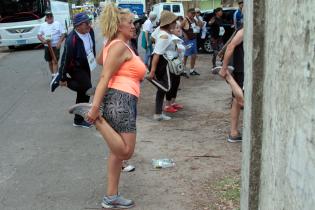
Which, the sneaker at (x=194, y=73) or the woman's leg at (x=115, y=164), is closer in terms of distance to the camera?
the woman's leg at (x=115, y=164)

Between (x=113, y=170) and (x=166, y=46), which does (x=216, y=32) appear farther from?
(x=113, y=170)

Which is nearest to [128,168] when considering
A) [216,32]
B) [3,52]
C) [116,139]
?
[116,139]

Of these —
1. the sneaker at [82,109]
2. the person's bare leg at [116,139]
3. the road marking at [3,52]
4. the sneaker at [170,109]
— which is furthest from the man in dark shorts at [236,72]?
the road marking at [3,52]

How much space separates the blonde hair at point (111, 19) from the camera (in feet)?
13.3

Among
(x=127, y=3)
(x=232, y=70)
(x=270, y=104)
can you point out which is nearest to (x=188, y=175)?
(x=232, y=70)

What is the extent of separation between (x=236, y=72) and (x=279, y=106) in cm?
457

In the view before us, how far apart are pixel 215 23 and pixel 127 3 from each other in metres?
28.2

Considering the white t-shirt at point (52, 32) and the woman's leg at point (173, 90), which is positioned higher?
the white t-shirt at point (52, 32)

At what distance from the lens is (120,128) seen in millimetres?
4066

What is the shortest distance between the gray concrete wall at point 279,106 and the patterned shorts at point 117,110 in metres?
1.77

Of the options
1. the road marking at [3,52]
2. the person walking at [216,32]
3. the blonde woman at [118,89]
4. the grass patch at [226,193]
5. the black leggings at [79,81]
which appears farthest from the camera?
the road marking at [3,52]

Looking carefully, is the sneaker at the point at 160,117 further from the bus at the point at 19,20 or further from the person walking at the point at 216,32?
the bus at the point at 19,20

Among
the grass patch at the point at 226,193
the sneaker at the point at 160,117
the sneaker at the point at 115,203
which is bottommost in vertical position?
the sneaker at the point at 160,117

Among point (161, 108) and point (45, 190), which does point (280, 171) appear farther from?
point (161, 108)
